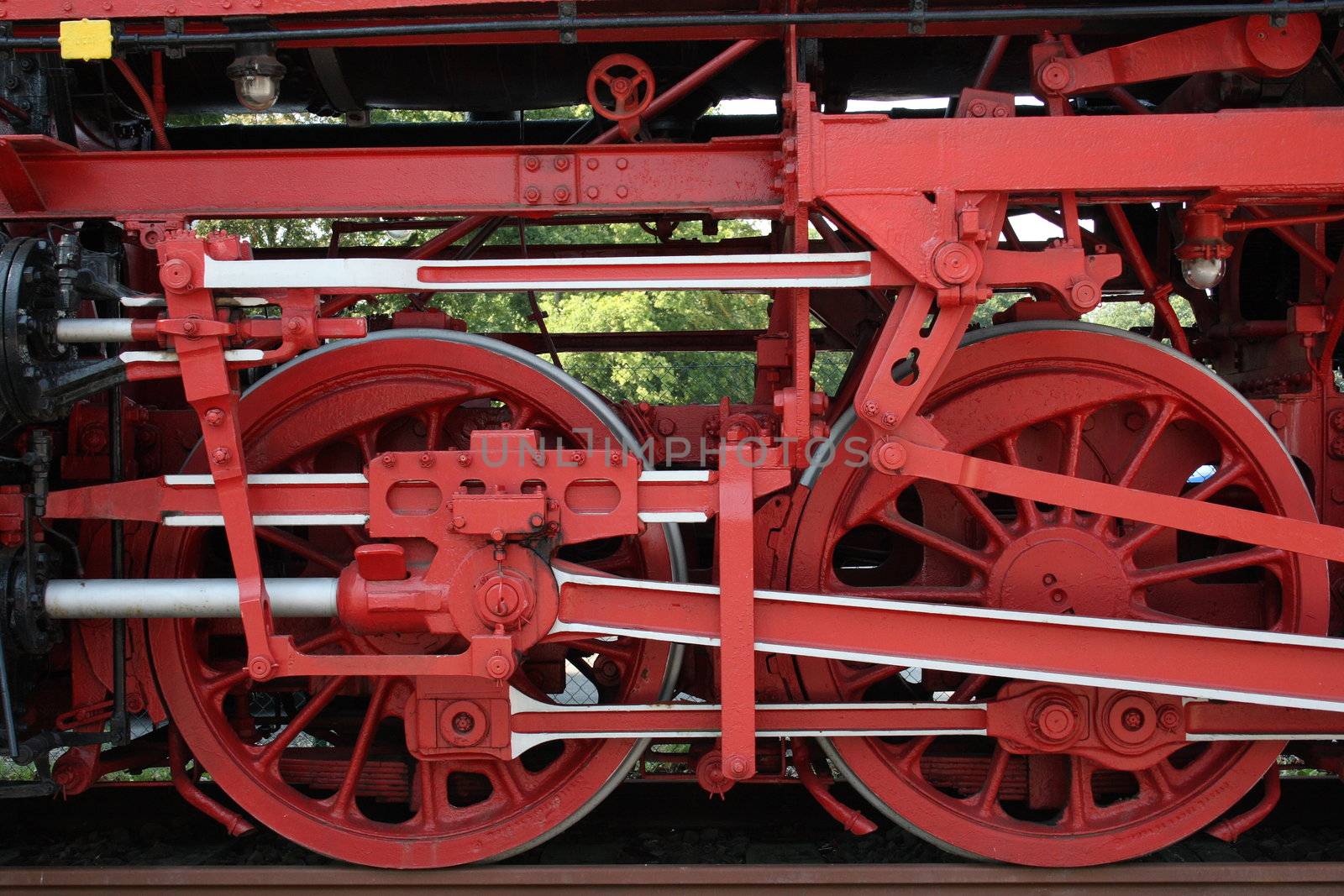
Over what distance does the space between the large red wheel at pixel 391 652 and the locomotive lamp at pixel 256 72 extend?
30.8 inches

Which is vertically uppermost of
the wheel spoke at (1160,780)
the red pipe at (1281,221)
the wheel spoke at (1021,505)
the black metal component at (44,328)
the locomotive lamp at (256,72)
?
the locomotive lamp at (256,72)

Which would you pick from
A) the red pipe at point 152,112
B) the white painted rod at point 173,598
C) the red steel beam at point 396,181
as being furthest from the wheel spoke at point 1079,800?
the red pipe at point 152,112

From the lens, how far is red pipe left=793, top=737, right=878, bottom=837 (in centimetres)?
346

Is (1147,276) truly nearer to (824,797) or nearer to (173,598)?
(824,797)

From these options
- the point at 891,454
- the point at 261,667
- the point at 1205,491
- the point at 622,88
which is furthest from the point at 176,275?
the point at 1205,491

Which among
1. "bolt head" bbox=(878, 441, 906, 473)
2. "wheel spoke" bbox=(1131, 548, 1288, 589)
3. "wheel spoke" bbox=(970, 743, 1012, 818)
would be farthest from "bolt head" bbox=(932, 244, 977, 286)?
"wheel spoke" bbox=(970, 743, 1012, 818)

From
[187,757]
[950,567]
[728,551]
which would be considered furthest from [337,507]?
[950,567]

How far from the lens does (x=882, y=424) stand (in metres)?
3.00

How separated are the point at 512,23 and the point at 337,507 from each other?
1424 mm

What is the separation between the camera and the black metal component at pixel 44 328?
2920 millimetres

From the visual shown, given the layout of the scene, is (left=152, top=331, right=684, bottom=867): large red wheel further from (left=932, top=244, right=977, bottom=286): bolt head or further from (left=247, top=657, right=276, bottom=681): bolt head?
(left=932, top=244, right=977, bottom=286): bolt head

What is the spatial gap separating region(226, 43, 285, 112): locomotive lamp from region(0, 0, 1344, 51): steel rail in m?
0.07

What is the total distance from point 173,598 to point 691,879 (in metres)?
1.81

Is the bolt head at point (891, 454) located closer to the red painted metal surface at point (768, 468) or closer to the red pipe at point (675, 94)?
the red painted metal surface at point (768, 468)
